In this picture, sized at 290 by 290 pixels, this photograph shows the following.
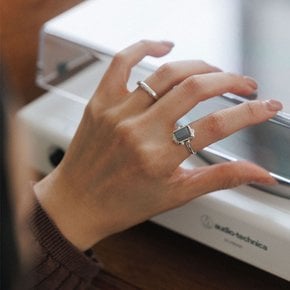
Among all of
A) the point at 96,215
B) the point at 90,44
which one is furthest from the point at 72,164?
the point at 90,44

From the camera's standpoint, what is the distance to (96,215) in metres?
0.60

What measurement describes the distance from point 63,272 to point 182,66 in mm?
230

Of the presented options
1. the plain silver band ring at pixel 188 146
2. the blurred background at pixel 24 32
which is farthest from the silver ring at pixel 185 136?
the blurred background at pixel 24 32

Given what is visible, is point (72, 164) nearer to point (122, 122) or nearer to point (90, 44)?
point (122, 122)

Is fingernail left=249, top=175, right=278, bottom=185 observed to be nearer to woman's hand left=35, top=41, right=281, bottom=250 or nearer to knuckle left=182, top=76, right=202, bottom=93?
woman's hand left=35, top=41, right=281, bottom=250

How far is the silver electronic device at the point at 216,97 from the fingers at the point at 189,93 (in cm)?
5

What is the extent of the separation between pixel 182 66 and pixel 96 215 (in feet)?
→ 0.56

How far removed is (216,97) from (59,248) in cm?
22

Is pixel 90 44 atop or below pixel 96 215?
atop

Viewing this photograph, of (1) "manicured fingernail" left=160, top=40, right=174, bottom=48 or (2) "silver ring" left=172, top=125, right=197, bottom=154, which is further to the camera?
(1) "manicured fingernail" left=160, top=40, right=174, bottom=48

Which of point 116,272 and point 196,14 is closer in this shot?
point 116,272

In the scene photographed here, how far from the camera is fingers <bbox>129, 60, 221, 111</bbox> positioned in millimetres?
602

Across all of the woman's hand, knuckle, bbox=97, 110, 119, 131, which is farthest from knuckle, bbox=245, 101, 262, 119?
knuckle, bbox=97, 110, 119, 131

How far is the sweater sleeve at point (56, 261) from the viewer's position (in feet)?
1.85
